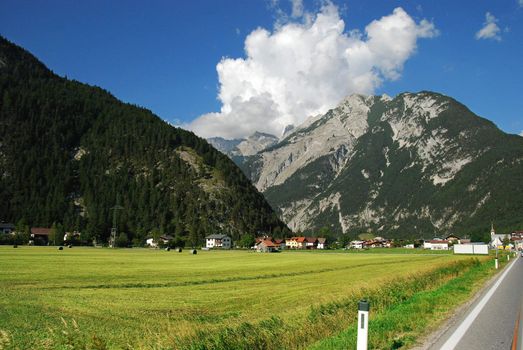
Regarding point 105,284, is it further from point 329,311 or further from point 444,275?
point 444,275

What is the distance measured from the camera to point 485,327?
49.3 feet

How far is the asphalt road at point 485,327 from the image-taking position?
40.5 ft

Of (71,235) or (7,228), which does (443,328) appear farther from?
(7,228)

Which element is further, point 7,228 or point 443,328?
point 7,228

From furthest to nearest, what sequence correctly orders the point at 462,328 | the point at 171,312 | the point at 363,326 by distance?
the point at 171,312, the point at 462,328, the point at 363,326

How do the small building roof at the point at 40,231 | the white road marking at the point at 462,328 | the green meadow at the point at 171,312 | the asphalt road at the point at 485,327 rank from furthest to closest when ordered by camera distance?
the small building roof at the point at 40,231 → the green meadow at the point at 171,312 → the asphalt road at the point at 485,327 → the white road marking at the point at 462,328

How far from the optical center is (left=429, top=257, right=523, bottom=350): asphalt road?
40.5 feet

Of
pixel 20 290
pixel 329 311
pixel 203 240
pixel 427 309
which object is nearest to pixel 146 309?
pixel 329 311

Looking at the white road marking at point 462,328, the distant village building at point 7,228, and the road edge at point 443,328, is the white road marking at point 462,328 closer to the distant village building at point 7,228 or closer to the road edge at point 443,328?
the road edge at point 443,328

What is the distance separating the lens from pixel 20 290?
29656 millimetres

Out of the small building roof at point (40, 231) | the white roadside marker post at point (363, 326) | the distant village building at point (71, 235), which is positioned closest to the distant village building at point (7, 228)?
the small building roof at point (40, 231)

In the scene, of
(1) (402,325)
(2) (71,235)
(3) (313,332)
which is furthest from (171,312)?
(2) (71,235)

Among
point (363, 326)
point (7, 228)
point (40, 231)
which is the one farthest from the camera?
point (7, 228)

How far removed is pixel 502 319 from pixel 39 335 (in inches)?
700
